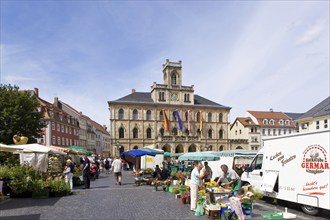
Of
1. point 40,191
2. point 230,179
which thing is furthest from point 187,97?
point 230,179

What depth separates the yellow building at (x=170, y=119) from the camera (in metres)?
58.6

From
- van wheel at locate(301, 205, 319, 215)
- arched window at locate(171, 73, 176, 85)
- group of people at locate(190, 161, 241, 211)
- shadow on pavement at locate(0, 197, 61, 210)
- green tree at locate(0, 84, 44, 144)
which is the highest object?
arched window at locate(171, 73, 176, 85)

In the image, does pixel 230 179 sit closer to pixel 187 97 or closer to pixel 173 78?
pixel 187 97

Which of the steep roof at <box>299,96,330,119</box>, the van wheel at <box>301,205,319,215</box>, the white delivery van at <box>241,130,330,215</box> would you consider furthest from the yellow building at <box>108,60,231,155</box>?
the van wheel at <box>301,205,319,215</box>

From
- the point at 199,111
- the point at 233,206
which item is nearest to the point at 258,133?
the point at 199,111

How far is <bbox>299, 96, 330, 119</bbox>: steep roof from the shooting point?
32088 mm

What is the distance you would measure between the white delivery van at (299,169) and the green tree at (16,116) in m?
26.7

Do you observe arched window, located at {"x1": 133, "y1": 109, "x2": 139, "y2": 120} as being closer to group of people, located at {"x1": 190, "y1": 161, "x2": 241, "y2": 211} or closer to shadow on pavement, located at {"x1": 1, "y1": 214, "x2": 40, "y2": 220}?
group of people, located at {"x1": 190, "y1": 161, "x2": 241, "y2": 211}

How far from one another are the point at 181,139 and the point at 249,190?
50066 mm

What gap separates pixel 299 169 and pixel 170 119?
5143 centimetres

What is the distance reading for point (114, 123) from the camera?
57.9 metres

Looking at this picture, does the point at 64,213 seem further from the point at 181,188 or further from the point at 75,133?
the point at 75,133

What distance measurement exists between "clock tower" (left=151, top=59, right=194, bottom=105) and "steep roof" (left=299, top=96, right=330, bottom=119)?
30.5 meters

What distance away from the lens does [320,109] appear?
110ft
